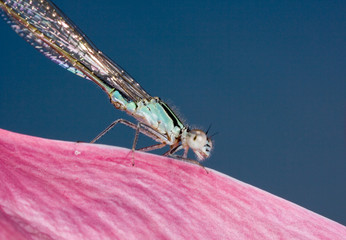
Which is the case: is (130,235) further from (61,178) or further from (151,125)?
(151,125)

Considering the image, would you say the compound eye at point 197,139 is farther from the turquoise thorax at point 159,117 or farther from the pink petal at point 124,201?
the pink petal at point 124,201

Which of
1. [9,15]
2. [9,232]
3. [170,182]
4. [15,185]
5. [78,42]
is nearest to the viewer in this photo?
[9,232]

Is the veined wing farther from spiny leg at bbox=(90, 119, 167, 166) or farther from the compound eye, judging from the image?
the compound eye

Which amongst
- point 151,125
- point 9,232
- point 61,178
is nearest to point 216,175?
point 61,178

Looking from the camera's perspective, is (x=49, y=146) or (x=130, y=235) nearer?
(x=130, y=235)

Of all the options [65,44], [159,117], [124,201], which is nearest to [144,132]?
[159,117]

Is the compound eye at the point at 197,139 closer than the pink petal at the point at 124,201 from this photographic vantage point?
No

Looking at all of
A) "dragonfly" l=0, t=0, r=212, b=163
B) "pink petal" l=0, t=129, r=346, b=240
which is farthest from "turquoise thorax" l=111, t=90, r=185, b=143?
"pink petal" l=0, t=129, r=346, b=240

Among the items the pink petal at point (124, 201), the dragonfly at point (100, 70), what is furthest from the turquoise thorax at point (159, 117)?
the pink petal at point (124, 201)
